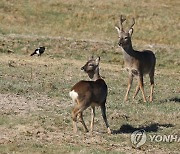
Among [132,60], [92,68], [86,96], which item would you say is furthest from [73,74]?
[86,96]

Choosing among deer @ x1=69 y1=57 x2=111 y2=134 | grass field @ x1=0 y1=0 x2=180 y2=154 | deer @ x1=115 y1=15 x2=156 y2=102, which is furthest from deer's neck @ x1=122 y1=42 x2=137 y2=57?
deer @ x1=69 y1=57 x2=111 y2=134

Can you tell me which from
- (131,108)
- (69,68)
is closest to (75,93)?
(131,108)

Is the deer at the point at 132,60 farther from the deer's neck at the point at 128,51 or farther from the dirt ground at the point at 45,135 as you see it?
the dirt ground at the point at 45,135

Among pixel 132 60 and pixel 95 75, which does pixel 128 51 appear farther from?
pixel 95 75

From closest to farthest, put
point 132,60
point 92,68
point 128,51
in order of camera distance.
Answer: point 92,68 < point 132,60 < point 128,51

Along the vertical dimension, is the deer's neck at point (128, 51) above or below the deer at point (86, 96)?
above

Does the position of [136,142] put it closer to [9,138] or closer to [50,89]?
[9,138]

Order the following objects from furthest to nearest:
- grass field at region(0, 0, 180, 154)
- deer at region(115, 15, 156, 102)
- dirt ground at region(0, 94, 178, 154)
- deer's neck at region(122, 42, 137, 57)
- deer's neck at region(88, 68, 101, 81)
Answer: deer's neck at region(122, 42, 137, 57) < deer at region(115, 15, 156, 102) < deer's neck at region(88, 68, 101, 81) < grass field at region(0, 0, 180, 154) < dirt ground at region(0, 94, 178, 154)

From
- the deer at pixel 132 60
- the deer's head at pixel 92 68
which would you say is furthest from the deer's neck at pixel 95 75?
the deer at pixel 132 60

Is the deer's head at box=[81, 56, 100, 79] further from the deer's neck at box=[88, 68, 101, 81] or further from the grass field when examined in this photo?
the grass field

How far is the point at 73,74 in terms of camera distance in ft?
81.0

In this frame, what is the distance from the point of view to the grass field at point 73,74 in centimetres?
1348

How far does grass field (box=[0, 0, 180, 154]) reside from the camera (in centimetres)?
1348

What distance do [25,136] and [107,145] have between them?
5.81 feet
